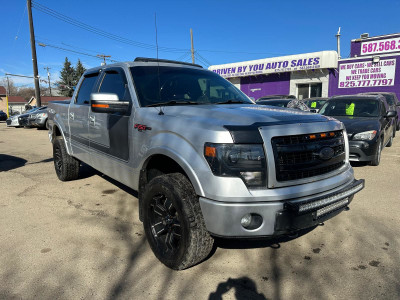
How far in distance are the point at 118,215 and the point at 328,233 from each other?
8.49 feet

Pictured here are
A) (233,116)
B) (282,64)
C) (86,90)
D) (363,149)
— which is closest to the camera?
(233,116)

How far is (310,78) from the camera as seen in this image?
2041cm

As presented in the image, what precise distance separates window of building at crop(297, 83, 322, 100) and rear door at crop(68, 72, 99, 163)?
18683 millimetres

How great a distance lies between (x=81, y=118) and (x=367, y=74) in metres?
18.9

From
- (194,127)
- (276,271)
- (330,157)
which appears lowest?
(276,271)

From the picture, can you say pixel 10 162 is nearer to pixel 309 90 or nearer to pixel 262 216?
pixel 262 216

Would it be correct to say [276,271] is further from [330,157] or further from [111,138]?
[111,138]

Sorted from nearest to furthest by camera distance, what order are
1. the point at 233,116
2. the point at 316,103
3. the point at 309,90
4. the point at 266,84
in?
the point at 233,116 → the point at 316,103 → the point at 309,90 → the point at 266,84

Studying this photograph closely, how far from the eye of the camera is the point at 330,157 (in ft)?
8.66


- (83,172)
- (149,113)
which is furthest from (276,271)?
(83,172)

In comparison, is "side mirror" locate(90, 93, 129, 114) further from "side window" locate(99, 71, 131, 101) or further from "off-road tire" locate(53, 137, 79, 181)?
"off-road tire" locate(53, 137, 79, 181)

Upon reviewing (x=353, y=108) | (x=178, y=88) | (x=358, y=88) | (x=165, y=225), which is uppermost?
(x=358, y=88)

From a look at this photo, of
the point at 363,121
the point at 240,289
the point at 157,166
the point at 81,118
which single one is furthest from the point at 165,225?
the point at 363,121

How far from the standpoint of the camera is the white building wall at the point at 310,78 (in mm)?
19719
